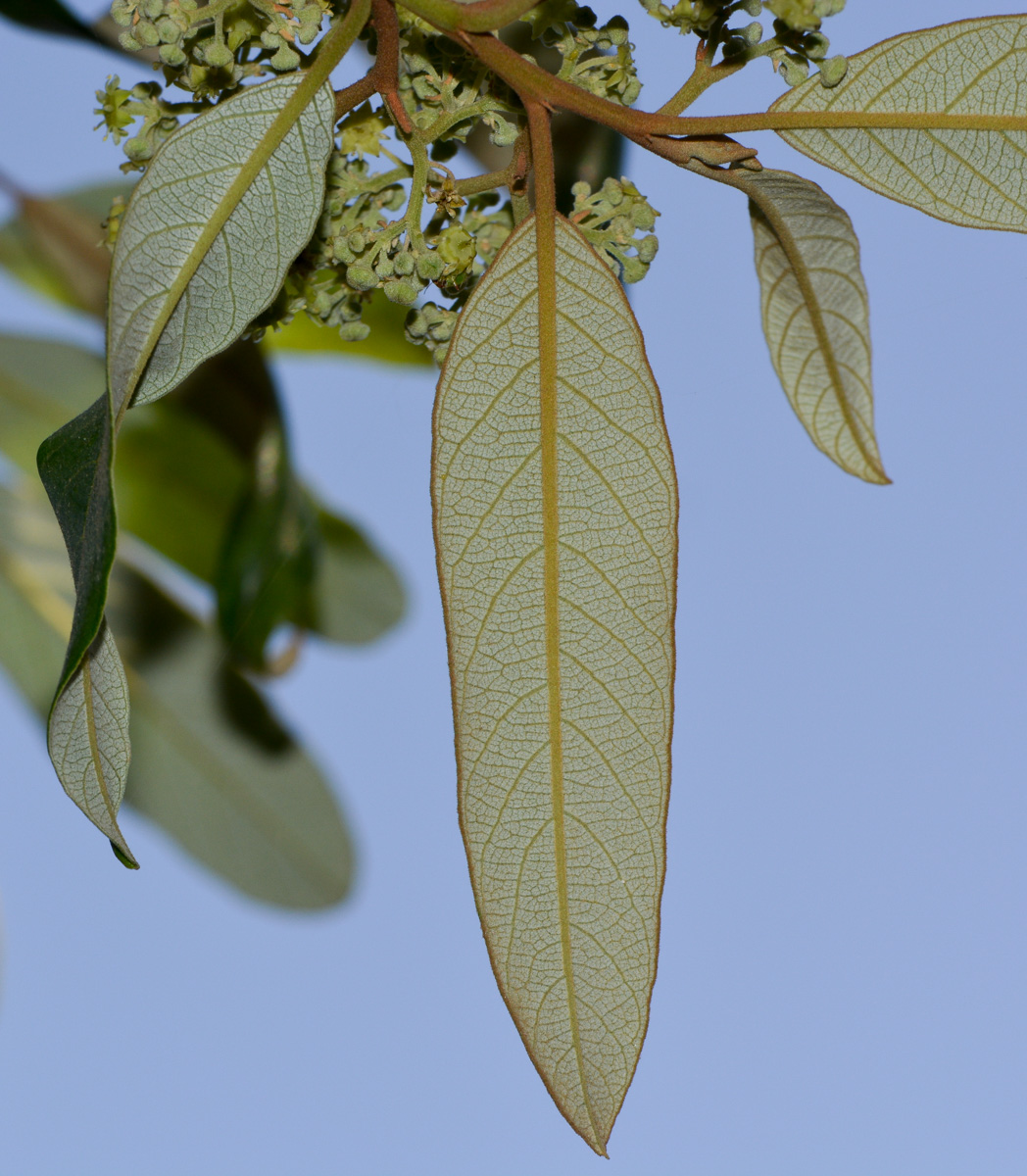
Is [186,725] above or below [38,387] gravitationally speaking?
below

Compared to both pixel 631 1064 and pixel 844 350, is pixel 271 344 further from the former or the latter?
pixel 631 1064

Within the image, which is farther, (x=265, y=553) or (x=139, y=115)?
(x=265, y=553)

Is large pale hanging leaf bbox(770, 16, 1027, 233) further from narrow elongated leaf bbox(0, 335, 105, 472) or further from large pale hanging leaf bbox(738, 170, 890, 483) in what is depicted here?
narrow elongated leaf bbox(0, 335, 105, 472)

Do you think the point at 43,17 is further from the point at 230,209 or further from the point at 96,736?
the point at 96,736

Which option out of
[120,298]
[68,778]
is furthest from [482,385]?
[68,778]

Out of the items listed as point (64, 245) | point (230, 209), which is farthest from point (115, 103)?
point (64, 245)
